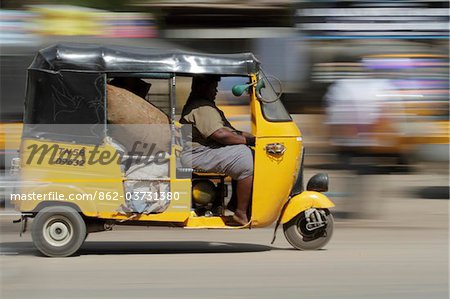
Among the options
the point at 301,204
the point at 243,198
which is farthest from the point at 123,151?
the point at 301,204

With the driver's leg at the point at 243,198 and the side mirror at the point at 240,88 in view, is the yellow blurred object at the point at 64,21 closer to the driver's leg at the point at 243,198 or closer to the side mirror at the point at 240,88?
the side mirror at the point at 240,88

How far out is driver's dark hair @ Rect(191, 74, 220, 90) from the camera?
8.63 m

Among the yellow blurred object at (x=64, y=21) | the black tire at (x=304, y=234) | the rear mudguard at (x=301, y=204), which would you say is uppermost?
the yellow blurred object at (x=64, y=21)

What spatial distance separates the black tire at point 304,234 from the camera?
8.80 metres

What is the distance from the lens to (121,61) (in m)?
8.39

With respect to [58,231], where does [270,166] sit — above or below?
above

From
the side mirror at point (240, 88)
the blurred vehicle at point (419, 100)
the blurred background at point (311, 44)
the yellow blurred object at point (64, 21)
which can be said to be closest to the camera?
the side mirror at point (240, 88)

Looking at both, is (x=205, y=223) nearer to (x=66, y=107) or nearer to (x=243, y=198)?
(x=243, y=198)

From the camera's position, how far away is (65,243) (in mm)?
8445

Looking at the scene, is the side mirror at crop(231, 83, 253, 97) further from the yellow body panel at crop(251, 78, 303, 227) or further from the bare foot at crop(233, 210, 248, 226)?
the bare foot at crop(233, 210, 248, 226)

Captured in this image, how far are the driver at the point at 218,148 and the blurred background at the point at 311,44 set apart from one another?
409 cm

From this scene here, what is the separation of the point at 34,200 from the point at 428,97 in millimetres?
7957

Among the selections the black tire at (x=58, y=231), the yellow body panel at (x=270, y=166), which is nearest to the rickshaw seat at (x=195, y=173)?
the yellow body panel at (x=270, y=166)

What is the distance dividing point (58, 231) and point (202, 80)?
184 cm
